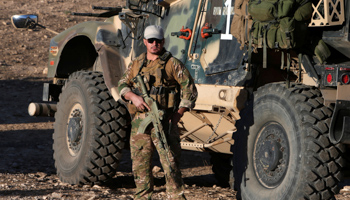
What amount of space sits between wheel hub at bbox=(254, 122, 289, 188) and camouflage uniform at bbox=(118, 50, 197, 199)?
0.69m

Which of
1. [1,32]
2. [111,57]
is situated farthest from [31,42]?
[111,57]

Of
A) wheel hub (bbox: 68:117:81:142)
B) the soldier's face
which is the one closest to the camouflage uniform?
the soldier's face

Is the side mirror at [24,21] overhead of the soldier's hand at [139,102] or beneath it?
overhead

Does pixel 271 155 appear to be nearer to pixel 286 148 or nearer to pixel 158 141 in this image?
pixel 286 148

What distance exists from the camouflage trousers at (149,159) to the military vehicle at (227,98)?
61cm

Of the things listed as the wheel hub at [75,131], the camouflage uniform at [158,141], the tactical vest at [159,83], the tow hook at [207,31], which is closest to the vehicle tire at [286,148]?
the camouflage uniform at [158,141]

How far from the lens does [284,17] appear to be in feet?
17.6

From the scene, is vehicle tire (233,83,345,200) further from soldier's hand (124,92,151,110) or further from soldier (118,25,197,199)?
soldier's hand (124,92,151,110)

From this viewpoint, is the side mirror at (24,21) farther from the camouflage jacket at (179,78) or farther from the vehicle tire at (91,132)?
the camouflage jacket at (179,78)

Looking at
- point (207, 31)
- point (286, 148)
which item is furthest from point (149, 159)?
point (207, 31)

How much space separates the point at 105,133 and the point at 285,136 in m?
2.54

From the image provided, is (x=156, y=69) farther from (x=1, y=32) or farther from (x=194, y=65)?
(x=1, y=32)

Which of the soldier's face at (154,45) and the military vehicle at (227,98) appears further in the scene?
the soldier's face at (154,45)

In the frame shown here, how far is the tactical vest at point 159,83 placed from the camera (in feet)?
18.9
